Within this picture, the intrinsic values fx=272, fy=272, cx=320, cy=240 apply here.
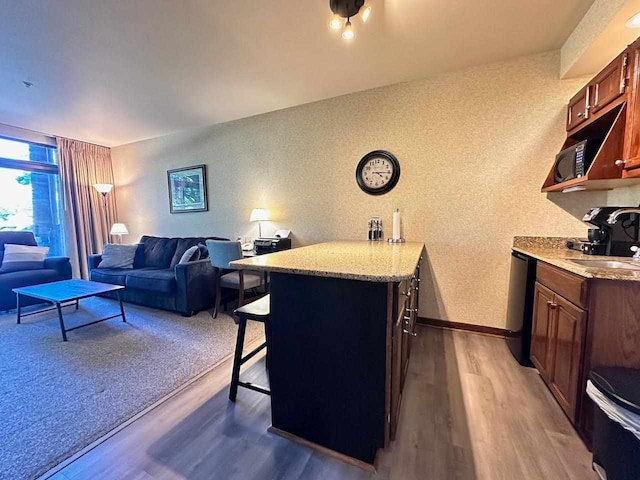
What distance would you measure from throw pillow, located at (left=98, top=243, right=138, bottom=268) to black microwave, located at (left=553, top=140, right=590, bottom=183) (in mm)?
5175

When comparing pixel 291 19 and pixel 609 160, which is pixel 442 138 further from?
pixel 291 19

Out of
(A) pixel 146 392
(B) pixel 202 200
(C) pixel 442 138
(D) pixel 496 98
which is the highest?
(D) pixel 496 98

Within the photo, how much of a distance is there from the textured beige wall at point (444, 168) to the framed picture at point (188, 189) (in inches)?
32.9

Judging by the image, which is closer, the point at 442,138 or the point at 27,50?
the point at 27,50

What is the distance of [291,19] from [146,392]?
274cm

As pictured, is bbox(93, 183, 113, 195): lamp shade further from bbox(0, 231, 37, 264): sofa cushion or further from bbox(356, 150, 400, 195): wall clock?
bbox(356, 150, 400, 195): wall clock

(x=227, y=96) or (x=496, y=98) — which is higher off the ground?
(x=227, y=96)

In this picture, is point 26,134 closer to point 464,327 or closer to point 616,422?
point 464,327

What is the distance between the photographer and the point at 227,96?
122 inches

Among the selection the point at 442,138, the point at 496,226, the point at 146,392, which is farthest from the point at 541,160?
the point at 146,392

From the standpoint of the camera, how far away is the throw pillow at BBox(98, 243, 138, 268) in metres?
3.96

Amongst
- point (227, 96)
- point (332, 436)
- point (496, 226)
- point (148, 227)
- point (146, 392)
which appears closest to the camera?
point (332, 436)

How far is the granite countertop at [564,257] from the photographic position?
49.6 inches

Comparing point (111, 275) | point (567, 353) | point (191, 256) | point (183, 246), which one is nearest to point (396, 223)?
point (567, 353)
